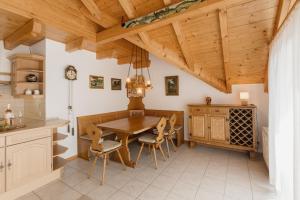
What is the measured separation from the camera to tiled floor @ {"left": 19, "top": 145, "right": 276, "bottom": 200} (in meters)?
2.19

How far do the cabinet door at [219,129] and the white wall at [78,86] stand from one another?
8.87ft

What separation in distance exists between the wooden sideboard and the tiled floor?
1.18 feet

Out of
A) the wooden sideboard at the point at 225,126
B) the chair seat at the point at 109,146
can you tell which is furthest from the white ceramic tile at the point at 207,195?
the wooden sideboard at the point at 225,126

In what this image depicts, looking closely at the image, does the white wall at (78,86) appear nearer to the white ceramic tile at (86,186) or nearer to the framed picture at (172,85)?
the white ceramic tile at (86,186)

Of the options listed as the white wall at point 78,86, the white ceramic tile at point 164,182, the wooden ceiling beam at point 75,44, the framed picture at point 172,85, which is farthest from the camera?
the framed picture at point 172,85

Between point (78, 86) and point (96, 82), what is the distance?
0.54 metres

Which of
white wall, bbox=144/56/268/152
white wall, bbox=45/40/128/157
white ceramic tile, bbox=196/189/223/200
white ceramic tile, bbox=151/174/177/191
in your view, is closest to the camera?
white ceramic tile, bbox=196/189/223/200

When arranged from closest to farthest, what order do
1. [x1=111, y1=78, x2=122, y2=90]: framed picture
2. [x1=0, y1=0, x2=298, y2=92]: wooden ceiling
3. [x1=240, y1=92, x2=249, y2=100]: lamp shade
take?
[x1=0, y1=0, x2=298, y2=92]: wooden ceiling < [x1=240, y1=92, x2=249, y2=100]: lamp shade < [x1=111, y1=78, x2=122, y2=90]: framed picture

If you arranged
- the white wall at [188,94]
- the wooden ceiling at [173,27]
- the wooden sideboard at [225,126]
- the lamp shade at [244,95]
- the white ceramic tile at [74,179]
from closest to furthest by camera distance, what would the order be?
the wooden ceiling at [173,27], the white ceramic tile at [74,179], the wooden sideboard at [225,126], the lamp shade at [244,95], the white wall at [188,94]

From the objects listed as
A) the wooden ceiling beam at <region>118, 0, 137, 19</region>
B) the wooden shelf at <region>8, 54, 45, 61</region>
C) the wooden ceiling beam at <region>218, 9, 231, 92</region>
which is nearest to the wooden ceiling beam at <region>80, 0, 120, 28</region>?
the wooden ceiling beam at <region>118, 0, 137, 19</region>

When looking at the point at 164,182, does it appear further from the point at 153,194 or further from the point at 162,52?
the point at 162,52

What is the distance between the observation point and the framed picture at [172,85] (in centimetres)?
468

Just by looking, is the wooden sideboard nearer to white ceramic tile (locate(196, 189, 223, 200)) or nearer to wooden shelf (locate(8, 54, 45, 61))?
white ceramic tile (locate(196, 189, 223, 200))

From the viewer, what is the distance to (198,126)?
392 cm
